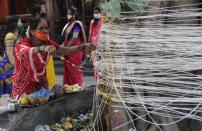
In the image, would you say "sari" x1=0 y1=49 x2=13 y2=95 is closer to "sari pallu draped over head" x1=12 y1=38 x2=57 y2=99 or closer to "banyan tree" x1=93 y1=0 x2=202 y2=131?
"sari pallu draped over head" x1=12 y1=38 x2=57 y2=99

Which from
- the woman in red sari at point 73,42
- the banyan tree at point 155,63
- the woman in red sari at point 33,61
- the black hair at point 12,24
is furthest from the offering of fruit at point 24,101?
the woman in red sari at point 73,42

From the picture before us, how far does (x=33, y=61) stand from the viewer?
4.06 metres

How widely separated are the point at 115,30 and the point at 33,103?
5.81ft

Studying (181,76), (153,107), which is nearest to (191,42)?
(181,76)

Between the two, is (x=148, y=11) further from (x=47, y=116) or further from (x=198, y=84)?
(x=47, y=116)

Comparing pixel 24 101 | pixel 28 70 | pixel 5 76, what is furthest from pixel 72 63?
pixel 24 101

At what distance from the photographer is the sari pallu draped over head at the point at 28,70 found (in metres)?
4.01

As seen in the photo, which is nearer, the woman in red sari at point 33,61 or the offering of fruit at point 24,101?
the offering of fruit at point 24,101

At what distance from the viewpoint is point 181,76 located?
72.7 inches

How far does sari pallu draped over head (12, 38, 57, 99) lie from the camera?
4.01 m

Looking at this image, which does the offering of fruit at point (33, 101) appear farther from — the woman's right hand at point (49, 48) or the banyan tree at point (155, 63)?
the banyan tree at point (155, 63)

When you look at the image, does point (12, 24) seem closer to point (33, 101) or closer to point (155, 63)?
point (33, 101)

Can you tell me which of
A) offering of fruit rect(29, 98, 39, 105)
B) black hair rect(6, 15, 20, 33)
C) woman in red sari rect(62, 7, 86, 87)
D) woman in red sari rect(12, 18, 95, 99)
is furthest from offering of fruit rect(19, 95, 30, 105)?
woman in red sari rect(62, 7, 86, 87)

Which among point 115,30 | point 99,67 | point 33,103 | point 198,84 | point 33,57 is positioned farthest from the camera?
point 33,57
